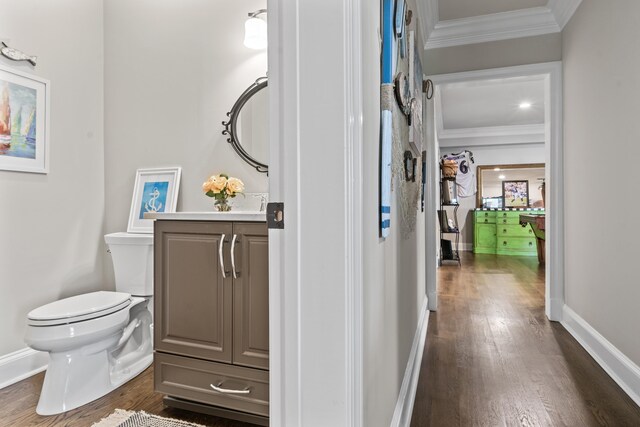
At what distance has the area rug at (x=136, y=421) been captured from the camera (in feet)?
5.16

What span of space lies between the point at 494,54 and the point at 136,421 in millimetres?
3491

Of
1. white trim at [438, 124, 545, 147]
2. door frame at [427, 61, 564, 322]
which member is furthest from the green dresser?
door frame at [427, 61, 564, 322]

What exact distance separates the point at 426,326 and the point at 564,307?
112 cm

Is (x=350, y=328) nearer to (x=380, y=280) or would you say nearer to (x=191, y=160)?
(x=380, y=280)

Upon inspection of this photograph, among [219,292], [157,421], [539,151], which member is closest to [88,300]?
[157,421]

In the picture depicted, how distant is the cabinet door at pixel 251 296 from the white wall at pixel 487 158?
6.98 m

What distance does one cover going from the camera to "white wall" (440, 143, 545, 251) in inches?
294

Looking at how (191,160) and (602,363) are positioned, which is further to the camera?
(191,160)

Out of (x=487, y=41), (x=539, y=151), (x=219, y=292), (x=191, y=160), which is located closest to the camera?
(x=219, y=292)

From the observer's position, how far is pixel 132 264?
2.17 m

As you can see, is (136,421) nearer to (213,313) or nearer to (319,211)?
(213,313)

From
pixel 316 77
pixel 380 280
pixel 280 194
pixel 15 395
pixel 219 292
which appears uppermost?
pixel 316 77

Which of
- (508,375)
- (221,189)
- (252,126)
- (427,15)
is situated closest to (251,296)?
(221,189)

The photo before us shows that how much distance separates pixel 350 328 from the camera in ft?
2.56
